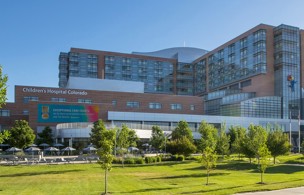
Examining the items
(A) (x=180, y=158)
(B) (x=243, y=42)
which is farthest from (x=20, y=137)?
(B) (x=243, y=42)

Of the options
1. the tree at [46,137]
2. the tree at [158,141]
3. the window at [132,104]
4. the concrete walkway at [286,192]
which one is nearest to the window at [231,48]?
the window at [132,104]

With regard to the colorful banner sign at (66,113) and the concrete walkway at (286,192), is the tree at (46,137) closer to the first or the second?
the colorful banner sign at (66,113)

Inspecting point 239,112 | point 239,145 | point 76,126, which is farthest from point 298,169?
point 239,112

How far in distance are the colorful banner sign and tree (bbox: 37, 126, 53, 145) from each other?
4.75m

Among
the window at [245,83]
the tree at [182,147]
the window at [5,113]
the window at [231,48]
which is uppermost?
the window at [231,48]

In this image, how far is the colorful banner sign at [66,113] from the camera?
79.3 m

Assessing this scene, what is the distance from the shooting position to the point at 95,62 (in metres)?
141

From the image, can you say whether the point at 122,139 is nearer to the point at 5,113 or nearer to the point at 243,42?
the point at 5,113

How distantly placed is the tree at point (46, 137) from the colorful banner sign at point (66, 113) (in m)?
4.75

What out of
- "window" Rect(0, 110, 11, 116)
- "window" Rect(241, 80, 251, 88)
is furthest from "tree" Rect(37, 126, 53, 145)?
"window" Rect(241, 80, 251, 88)

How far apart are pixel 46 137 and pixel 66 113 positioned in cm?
932

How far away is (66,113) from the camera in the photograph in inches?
3209

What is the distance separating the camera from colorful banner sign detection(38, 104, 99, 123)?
7931 cm

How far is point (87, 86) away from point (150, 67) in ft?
168
